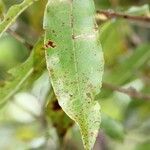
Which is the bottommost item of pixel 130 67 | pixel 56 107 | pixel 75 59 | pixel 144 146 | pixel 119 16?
pixel 144 146

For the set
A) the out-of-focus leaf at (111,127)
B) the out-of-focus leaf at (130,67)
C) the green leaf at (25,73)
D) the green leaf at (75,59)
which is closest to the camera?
the green leaf at (75,59)

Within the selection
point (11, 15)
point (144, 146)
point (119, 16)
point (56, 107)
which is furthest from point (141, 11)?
point (144, 146)

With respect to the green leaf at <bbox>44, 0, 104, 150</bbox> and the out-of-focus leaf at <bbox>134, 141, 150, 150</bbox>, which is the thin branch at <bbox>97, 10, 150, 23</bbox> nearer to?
the green leaf at <bbox>44, 0, 104, 150</bbox>

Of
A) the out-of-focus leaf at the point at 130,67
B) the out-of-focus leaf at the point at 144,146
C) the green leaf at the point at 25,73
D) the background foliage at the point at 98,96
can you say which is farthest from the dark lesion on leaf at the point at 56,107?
the out-of-focus leaf at the point at 144,146

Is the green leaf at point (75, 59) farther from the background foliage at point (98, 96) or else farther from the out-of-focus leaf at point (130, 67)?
the out-of-focus leaf at point (130, 67)

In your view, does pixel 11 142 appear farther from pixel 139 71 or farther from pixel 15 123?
pixel 139 71

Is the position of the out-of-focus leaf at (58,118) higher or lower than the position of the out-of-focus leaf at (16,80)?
lower

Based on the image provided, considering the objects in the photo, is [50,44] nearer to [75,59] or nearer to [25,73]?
[75,59]
